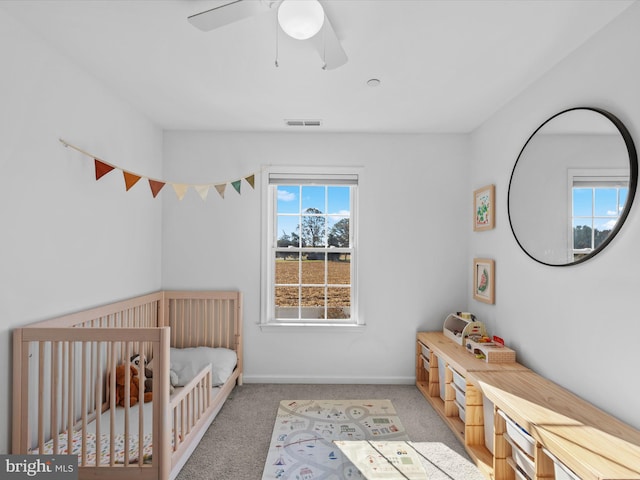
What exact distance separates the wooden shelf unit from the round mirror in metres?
0.76

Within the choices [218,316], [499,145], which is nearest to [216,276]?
[218,316]

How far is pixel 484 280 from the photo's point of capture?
9.83 ft

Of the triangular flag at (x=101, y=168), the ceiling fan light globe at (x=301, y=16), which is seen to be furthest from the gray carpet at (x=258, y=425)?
the ceiling fan light globe at (x=301, y=16)

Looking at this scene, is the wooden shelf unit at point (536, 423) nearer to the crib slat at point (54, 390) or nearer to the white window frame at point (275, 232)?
the white window frame at point (275, 232)

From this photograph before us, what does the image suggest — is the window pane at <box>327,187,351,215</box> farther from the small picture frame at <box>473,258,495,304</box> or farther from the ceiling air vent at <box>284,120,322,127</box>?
the small picture frame at <box>473,258,495,304</box>

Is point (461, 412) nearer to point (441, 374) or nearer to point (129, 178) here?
point (441, 374)

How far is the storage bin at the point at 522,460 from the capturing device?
5.41 feet

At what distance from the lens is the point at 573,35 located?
1.84 metres

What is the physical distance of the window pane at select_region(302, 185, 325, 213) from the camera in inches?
137

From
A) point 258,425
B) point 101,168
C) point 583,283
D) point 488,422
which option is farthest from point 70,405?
point 583,283

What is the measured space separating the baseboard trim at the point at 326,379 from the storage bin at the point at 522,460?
1.52 meters

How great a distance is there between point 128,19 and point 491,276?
2.97m

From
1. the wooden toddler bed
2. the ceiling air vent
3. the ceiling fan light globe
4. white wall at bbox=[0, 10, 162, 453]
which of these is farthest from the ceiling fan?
the ceiling air vent

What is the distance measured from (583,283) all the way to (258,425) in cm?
230
